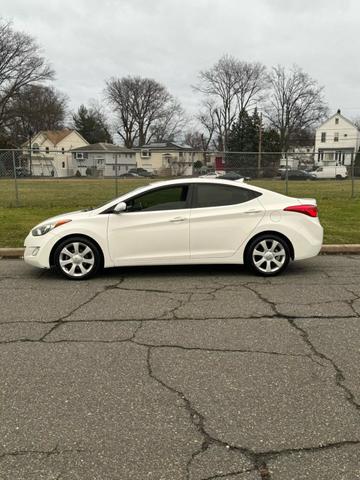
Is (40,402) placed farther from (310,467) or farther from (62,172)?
(62,172)

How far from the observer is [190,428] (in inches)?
110

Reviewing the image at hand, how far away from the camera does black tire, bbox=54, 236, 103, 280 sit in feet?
20.7

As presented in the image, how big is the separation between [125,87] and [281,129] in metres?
32.6

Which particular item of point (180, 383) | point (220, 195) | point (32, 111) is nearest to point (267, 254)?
point (220, 195)

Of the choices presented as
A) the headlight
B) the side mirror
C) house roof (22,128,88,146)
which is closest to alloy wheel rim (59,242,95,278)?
the headlight

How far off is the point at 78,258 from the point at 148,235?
1.09 meters

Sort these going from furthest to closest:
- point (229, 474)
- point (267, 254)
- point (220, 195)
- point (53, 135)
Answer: point (53, 135) → point (220, 195) → point (267, 254) → point (229, 474)

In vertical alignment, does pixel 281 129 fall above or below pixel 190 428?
above

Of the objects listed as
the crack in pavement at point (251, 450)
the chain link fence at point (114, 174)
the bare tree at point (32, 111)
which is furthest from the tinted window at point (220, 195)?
the bare tree at point (32, 111)

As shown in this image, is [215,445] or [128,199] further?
[128,199]

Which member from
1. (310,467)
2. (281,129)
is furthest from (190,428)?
(281,129)

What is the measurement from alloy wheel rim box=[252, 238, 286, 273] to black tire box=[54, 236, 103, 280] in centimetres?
235

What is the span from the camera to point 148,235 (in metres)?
6.30

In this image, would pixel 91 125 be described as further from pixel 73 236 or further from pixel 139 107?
pixel 73 236
